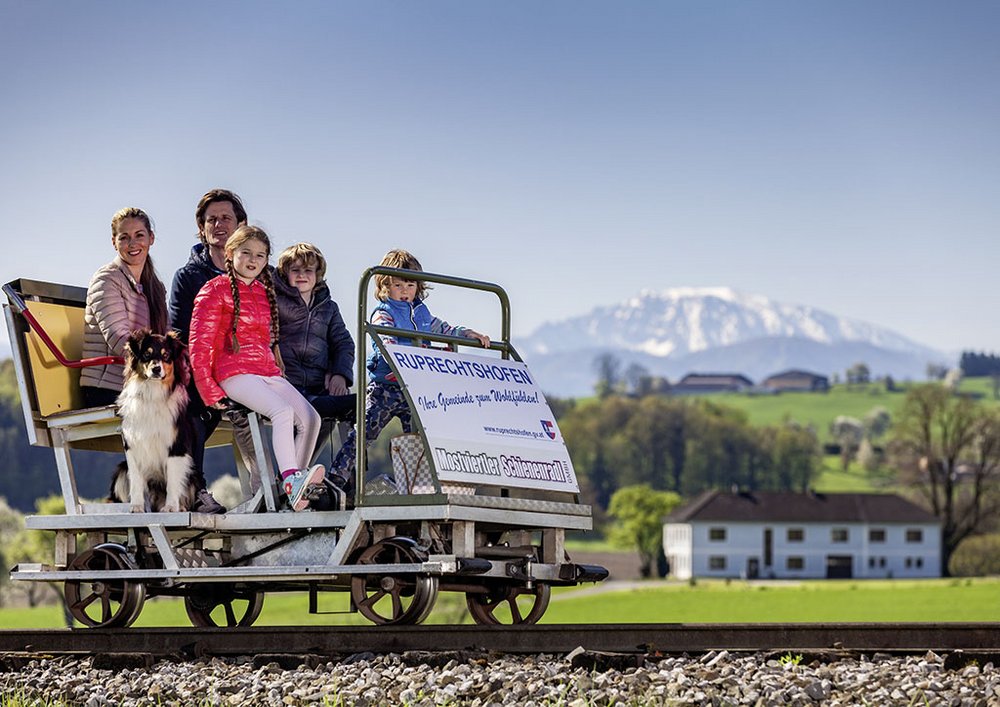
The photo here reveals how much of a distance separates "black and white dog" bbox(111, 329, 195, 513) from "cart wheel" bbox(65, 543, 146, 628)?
1.16ft

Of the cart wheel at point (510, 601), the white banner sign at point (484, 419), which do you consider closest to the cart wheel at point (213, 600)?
the cart wheel at point (510, 601)

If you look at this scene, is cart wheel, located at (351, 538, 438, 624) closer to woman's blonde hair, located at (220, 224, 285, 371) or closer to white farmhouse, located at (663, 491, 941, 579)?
woman's blonde hair, located at (220, 224, 285, 371)

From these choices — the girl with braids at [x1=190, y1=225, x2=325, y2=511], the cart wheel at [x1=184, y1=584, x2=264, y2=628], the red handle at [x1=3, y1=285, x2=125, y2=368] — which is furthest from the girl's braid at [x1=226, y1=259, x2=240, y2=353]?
the cart wheel at [x1=184, y1=584, x2=264, y2=628]

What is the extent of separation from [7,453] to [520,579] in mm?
168526

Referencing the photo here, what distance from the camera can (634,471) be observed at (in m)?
182

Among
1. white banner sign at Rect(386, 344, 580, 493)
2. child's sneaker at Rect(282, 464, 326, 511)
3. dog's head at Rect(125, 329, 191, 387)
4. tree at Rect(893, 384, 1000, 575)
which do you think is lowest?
tree at Rect(893, 384, 1000, 575)

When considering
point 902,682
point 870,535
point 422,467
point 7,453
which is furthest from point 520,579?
point 7,453

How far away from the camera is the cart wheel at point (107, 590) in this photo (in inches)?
402

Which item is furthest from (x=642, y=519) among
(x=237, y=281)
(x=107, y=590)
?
(x=237, y=281)

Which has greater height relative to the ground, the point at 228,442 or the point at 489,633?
the point at 228,442

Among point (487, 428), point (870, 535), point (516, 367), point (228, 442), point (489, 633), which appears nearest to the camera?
point (489, 633)

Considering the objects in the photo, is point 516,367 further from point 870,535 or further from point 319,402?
point 870,535

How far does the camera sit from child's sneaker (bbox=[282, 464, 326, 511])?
31.4 feet

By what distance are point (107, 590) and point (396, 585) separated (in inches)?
86.6
